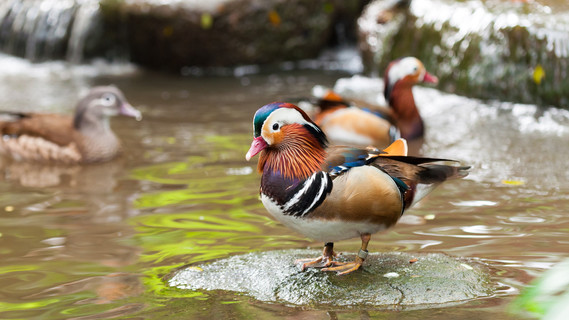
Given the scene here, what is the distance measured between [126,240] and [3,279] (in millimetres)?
794

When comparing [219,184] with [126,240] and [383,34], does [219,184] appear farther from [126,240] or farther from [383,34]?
[383,34]

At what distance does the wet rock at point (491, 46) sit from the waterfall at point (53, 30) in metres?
5.70

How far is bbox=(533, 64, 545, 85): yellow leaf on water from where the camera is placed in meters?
7.57

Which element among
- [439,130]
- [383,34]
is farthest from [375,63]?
[439,130]

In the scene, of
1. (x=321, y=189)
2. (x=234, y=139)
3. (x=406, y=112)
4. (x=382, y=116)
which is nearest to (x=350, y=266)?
(x=321, y=189)

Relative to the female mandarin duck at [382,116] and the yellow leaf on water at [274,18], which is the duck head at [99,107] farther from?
the yellow leaf on water at [274,18]

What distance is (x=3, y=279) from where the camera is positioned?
3643 mm

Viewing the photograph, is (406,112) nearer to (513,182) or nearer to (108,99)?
(513,182)

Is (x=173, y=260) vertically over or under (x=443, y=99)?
under

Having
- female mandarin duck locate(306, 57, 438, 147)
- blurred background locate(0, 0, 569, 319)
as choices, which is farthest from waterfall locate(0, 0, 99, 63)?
female mandarin duck locate(306, 57, 438, 147)

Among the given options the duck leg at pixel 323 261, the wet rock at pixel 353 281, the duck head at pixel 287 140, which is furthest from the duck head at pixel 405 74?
the duck head at pixel 287 140

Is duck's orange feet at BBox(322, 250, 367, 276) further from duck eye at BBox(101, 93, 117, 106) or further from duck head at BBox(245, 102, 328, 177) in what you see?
duck eye at BBox(101, 93, 117, 106)

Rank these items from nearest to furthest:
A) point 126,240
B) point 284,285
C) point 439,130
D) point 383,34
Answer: point 284,285, point 126,240, point 439,130, point 383,34

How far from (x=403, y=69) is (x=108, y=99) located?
2.84 m
